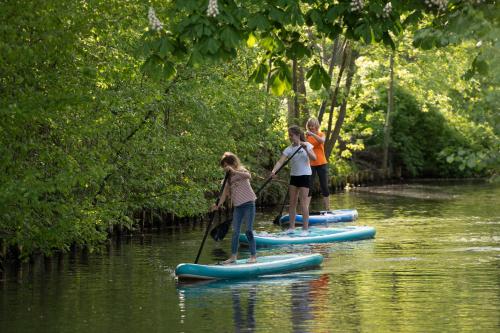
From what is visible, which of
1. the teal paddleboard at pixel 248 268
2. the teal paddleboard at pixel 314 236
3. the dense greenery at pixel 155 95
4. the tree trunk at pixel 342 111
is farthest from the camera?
the tree trunk at pixel 342 111

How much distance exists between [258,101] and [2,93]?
45.1 ft

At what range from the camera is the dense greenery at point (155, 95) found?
980cm

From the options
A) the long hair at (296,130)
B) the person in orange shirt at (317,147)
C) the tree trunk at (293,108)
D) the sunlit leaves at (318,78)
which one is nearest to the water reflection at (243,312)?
the sunlit leaves at (318,78)

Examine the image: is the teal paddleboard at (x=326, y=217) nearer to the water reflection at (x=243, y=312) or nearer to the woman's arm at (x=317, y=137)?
the woman's arm at (x=317, y=137)

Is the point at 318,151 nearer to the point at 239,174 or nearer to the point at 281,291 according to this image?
the point at 239,174

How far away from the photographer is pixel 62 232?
16250 mm

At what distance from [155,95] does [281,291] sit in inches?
285

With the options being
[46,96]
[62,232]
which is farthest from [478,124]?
[62,232]

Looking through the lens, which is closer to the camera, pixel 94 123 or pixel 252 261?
pixel 252 261

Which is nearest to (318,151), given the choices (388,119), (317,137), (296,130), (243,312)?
(317,137)

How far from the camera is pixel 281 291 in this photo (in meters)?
14.3

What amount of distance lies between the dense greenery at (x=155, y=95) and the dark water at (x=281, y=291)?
0.88m

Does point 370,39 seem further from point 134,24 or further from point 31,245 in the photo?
point 134,24

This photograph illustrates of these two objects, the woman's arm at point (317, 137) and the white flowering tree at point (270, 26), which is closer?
the white flowering tree at point (270, 26)
